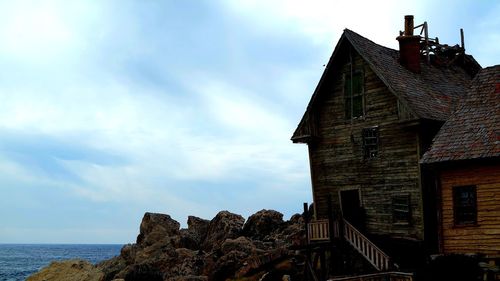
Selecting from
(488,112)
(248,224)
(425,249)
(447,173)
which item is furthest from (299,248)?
(248,224)

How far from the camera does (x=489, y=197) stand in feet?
74.9

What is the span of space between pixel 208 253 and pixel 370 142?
55.5 ft

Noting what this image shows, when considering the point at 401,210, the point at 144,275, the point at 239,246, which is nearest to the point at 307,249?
the point at 401,210

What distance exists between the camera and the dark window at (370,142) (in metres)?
29.0

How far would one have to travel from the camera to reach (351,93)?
99.5ft

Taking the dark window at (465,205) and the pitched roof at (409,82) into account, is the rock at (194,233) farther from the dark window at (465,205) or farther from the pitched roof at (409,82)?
the dark window at (465,205)

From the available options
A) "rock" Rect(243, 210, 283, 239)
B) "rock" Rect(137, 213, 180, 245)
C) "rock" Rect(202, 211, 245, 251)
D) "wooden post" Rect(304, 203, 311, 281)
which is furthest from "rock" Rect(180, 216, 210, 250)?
"wooden post" Rect(304, 203, 311, 281)

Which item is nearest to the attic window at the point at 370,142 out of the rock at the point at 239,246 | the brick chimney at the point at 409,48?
the brick chimney at the point at 409,48

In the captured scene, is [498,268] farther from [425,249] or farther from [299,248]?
[299,248]

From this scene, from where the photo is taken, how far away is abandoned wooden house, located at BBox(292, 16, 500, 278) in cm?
2634

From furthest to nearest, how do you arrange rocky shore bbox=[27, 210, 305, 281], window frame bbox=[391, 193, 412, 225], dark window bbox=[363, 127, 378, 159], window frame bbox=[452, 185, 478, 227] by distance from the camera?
rocky shore bbox=[27, 210, 305, 281] → dark window bbox=[363, 127, 378, 159] → window frame bbox=[391, 193, 412, 225] → window frame bbox=[452, 185, 478, 227]

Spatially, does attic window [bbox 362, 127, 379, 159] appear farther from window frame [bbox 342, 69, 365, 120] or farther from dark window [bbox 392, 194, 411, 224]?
dark window [bbox 392, 194, 411, 224]

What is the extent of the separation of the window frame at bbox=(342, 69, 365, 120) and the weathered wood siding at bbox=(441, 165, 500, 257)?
22.1ft

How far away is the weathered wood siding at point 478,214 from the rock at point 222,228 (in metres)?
24.9
